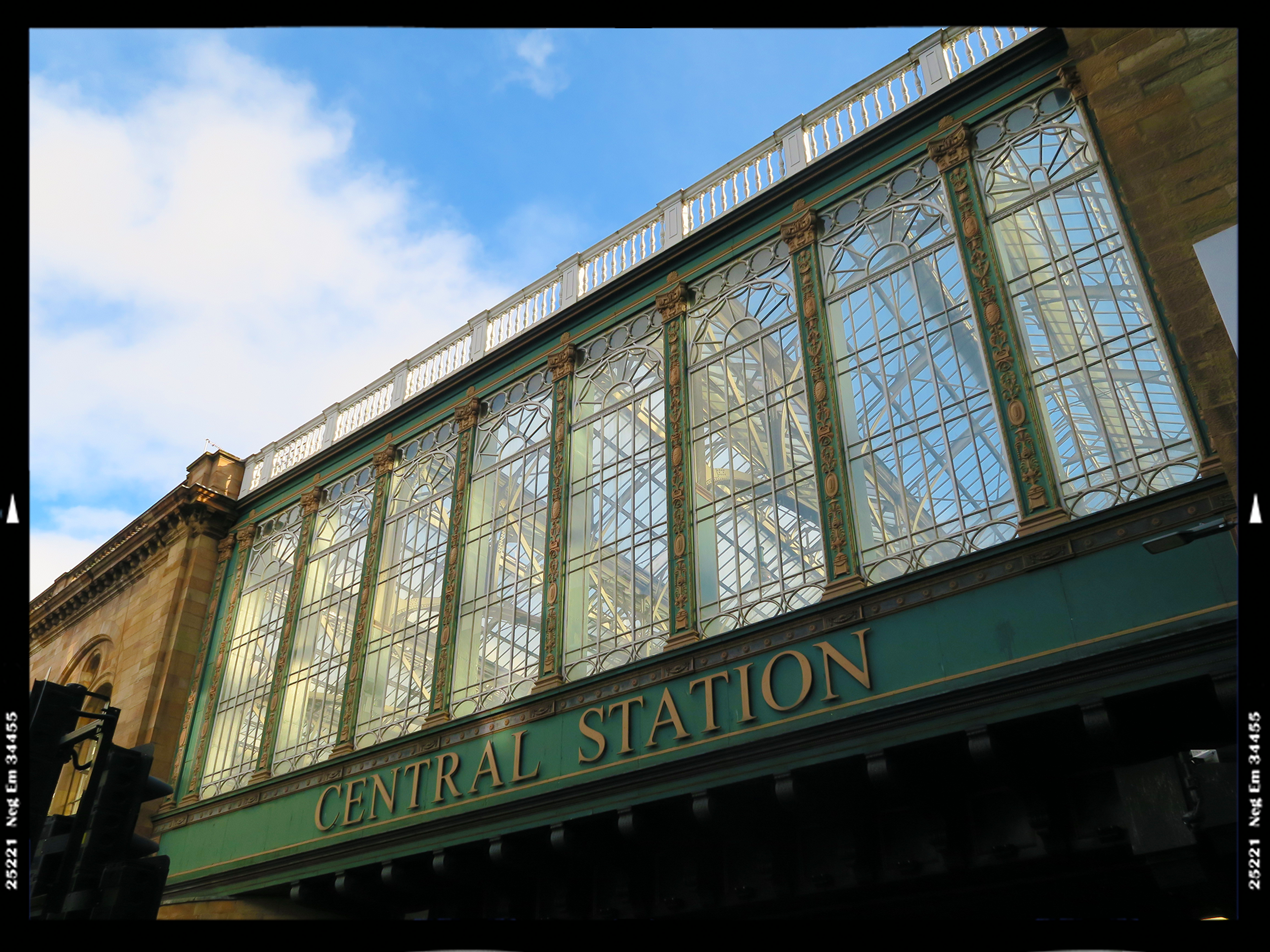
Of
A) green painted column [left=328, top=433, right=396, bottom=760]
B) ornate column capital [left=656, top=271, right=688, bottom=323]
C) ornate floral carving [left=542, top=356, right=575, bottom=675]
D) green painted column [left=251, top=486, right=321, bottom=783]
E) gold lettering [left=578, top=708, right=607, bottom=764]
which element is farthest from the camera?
green painted column [left=251, top=486, right=321, bottom=783]

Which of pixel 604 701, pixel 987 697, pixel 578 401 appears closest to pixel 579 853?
pixel 604 701

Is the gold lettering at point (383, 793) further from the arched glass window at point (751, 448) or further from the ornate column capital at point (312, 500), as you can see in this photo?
the ornate column capital at point (312, 500)

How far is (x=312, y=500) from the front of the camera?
1844 centimetres

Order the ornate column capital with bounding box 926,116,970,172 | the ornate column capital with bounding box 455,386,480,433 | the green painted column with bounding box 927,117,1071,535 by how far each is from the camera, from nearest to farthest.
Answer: the green painted column with bounding box 927,117,1071,535
the ornate column capital with bounding box 926,116,970,172
the ornate column capital with bounding box 455,386,480,433

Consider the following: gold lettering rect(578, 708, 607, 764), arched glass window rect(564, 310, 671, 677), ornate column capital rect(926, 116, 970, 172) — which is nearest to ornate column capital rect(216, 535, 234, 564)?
arched glass window rect(564, 310, 671, 677)

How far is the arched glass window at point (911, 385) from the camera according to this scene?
1002 centimetres

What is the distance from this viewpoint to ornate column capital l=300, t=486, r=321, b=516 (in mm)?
18359

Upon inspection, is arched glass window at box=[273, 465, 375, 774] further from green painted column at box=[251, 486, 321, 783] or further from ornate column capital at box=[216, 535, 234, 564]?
ornate column capital at box=[216, 535, 234, 564]

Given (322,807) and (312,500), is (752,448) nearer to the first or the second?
(322,807)

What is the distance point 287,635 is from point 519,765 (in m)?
6.83

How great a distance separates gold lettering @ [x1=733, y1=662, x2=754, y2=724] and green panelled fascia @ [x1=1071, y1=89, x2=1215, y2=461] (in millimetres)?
4942

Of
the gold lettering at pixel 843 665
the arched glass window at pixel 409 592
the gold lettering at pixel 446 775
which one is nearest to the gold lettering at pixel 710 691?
the gold lettering at pixel 843 665

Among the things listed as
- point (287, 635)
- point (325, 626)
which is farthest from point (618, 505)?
point (287, 635)

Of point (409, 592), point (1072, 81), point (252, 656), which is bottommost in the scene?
point (252, 656)
